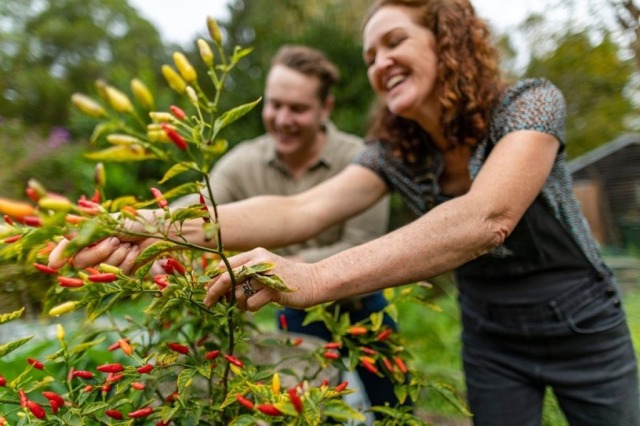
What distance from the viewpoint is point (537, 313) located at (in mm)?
1396

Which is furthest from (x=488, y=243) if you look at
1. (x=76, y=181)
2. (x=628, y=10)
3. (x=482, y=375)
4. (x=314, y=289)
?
(x=76, y=181)

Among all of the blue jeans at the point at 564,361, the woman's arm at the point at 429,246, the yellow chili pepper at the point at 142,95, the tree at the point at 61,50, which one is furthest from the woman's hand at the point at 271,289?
the tree at the point at 61,50

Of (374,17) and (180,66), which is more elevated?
(374,17)

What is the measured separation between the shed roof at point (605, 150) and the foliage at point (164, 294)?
2452 mm

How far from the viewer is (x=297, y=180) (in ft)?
8.78

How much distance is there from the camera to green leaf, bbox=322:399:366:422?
0.74 meters

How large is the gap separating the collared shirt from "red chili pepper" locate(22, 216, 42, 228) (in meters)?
1.77

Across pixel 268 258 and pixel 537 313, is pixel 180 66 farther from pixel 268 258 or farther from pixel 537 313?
pixel 537 313

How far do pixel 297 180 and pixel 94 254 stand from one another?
69.2 inches

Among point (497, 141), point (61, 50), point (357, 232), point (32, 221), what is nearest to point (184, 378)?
point (32, 221)

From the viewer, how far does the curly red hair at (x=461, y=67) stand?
140 cm

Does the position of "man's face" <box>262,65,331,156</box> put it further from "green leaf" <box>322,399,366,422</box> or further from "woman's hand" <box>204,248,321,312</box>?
"green leaf" <box>322,399,366,422</box>

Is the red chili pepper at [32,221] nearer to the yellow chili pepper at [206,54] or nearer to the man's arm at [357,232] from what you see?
the yellow chili pepper at [206,54]

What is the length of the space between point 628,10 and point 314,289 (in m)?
1.76
